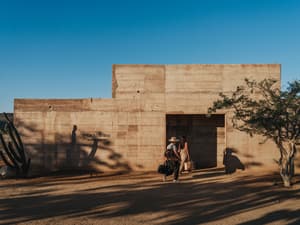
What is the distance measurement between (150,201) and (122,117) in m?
6.99

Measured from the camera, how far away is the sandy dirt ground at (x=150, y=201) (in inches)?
269

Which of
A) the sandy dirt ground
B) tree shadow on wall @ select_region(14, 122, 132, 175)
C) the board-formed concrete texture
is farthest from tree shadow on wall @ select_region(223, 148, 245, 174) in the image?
tree shadow on wall @ select_region(14, 122, 132, 175)

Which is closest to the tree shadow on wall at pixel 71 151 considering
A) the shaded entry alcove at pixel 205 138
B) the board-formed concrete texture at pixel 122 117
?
the board-formed concrete texture at pixel 122 117

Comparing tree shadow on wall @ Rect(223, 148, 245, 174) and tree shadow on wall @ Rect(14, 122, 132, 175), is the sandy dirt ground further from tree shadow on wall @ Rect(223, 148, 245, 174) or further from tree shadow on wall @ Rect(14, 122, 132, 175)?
tree shadow on wall @ Rect(14, 122, 132, 175)

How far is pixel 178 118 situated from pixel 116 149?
4194 mm

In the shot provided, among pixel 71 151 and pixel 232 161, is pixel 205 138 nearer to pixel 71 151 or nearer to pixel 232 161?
pixel 232 161

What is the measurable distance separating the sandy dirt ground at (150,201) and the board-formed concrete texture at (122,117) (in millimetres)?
1944

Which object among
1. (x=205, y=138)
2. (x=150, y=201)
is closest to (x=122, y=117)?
(x=205, y=138)

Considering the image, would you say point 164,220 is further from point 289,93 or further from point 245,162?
point 245,162

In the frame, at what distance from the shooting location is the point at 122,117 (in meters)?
15.0

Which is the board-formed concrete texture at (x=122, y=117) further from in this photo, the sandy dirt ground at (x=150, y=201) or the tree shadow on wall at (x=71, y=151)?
the sandy dirt ground at (x=150, y=201)

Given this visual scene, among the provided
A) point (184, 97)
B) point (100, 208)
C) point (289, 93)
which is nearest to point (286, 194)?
point (289, 93)

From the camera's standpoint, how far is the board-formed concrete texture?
588 inches

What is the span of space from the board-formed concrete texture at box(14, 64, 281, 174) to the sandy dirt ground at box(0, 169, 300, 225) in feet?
6.38
